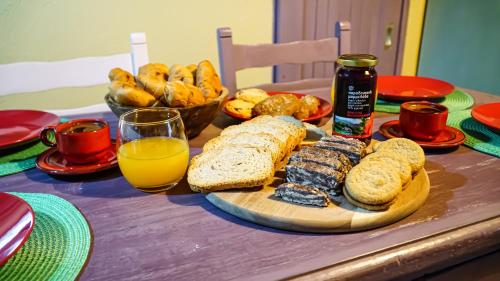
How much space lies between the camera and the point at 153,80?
3.37ft

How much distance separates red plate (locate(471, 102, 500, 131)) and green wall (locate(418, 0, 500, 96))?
1.73 meters

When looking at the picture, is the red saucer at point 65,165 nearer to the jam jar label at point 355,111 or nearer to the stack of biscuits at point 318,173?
the stack of biscuits at point 318,173

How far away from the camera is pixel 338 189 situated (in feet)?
2.34

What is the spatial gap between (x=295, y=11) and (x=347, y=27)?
898mm

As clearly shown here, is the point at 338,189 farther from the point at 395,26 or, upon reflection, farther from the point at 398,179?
the point at 395,26

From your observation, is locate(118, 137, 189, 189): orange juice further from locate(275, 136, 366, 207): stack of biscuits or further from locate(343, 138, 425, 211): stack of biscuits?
locate(343, 138, 425, 211): stack of biscuits

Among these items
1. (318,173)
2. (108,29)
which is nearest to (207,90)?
(318,173)

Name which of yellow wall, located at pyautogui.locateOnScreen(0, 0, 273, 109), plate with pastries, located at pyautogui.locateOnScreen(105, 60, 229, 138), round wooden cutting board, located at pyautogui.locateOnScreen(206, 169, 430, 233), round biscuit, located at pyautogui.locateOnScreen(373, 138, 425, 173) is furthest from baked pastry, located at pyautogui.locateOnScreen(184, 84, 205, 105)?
yellow wall, located at pyautogui.locateOnScreen(0, 0, 273, 109)

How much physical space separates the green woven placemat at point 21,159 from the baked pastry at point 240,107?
50cm

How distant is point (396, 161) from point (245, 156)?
28 cm

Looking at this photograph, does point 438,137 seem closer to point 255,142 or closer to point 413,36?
point 255,142

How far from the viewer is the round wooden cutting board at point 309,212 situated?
65cm

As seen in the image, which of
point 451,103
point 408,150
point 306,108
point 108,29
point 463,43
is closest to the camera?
point 408,150

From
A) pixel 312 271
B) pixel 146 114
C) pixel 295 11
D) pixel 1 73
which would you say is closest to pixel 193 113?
pixel 146 114
